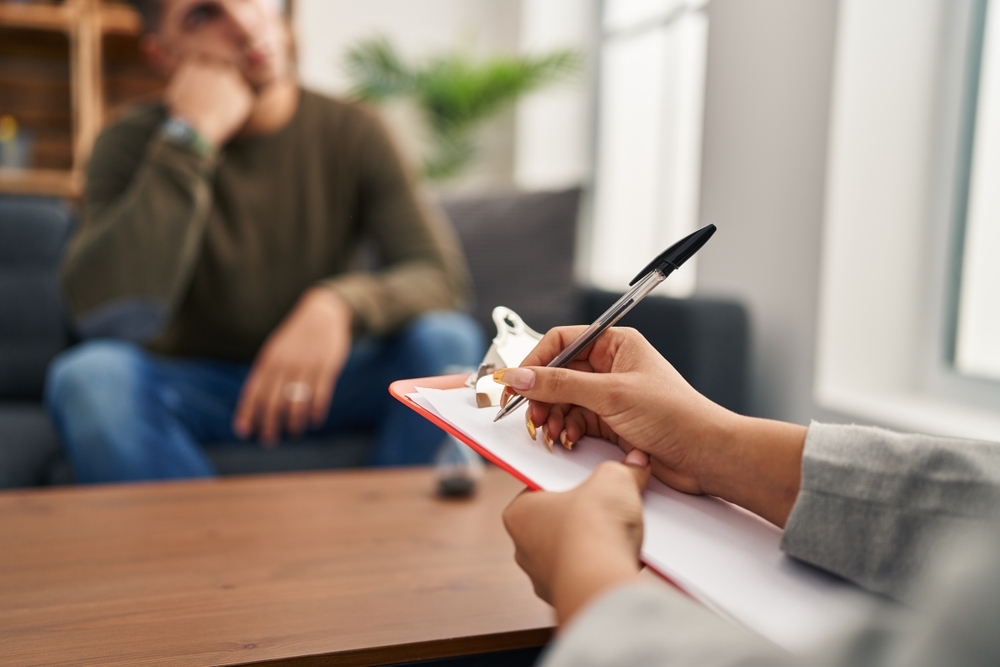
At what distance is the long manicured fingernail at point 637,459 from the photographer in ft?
1.30

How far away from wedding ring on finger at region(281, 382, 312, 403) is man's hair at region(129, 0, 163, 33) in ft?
2.29

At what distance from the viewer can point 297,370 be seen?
1.15 m

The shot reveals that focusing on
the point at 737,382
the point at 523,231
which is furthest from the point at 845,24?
the point at 523,231

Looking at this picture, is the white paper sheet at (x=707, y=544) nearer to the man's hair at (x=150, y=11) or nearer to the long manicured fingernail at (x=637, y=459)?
the long manicured fingernail at (x=637, y=459)

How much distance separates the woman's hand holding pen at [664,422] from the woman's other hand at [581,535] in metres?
0.03

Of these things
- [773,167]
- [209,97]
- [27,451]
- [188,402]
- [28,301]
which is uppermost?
[209,97]

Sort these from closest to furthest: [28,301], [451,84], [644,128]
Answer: [28,301], [644,128], [451,84]

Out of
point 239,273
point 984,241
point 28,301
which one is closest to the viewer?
point 984,241

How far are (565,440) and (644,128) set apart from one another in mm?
2142

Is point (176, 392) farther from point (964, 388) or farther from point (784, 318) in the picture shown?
point (964, 388)

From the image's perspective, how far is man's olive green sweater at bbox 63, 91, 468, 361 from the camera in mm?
1244

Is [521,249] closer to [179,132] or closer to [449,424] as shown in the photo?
[179,132]

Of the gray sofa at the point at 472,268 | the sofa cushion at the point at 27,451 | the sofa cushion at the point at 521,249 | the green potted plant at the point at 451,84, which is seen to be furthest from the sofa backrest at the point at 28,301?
the green potted plant at the point at 451,84

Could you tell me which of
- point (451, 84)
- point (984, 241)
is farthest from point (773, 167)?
point (451, 84)
